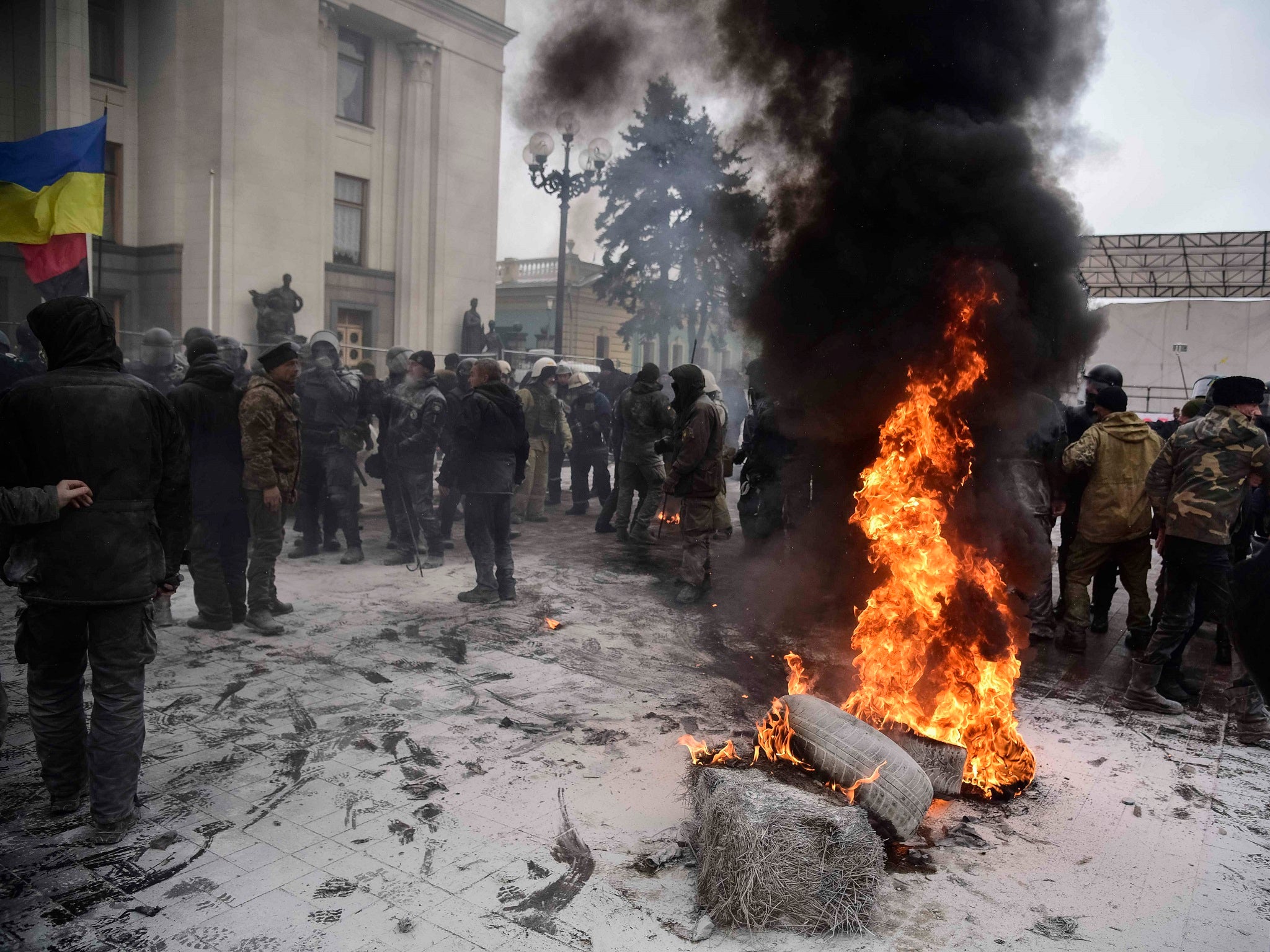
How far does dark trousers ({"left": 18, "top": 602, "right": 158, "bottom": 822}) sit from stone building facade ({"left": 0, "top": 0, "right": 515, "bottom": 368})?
1489cm

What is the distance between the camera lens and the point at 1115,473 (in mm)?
6520

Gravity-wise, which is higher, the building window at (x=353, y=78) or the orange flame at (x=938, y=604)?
the building window at (x=353, y=78)

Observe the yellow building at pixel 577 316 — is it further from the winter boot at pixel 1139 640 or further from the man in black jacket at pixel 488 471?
the winter boot at pixel 1139 640

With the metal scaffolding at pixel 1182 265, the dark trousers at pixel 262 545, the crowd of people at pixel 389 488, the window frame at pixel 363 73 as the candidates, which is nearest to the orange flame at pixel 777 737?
the crowd of people at pixel 389 488

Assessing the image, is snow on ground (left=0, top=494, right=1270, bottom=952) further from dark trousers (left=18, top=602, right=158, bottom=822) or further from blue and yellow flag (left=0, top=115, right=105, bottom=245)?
blue and yellow flag (left=0, top=115, right=105, bottom=245)

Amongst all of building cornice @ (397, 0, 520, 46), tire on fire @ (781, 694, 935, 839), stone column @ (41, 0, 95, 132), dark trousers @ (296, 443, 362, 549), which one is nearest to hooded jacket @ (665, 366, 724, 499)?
dark trousers @ (296, 443, 362, 549)

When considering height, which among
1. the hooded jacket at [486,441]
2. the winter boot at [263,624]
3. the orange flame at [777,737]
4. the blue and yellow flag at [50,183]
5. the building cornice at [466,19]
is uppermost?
the building cornice at [466,19]

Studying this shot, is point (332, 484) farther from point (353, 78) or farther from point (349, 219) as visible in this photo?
point (353, 78)

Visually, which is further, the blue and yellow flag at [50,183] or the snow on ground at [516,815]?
the blue and yellow flag at [50,183]

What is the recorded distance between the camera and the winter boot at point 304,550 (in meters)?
8.90

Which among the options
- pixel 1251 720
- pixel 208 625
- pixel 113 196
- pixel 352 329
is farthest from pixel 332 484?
pixel 352 329

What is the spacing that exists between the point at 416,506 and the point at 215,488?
2866 millimetres

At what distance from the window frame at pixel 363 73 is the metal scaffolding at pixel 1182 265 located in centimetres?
2259

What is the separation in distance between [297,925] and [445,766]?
1319 millimetres
